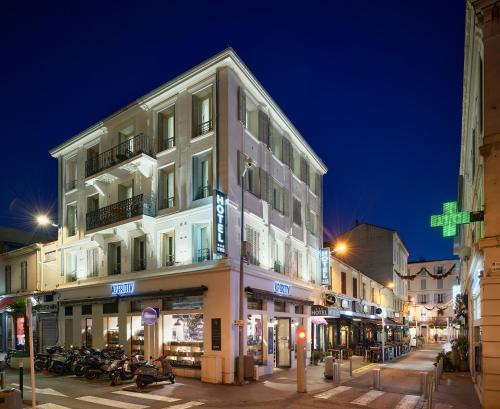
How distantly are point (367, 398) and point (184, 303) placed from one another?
27.8 ft

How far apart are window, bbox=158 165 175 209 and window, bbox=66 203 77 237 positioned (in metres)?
8.16

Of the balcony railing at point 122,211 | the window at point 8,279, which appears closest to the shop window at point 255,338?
the balcony railing at point 122,211

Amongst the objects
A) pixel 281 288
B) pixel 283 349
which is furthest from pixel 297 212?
pixel 283 349

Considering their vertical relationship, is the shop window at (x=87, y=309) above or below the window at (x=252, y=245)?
below

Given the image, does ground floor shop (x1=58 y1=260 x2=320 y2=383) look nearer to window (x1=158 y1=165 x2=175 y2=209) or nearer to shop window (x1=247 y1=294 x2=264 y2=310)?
shop window (x1=247 y1=294 x2=264 y2=310)

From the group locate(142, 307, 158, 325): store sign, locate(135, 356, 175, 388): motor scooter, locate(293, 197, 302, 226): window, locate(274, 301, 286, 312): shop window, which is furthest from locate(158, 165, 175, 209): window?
locate(293, 197, 302, 226): window

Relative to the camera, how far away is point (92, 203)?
1006 inches

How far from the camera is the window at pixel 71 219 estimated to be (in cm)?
2683

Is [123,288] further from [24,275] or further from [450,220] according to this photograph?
[450,220]

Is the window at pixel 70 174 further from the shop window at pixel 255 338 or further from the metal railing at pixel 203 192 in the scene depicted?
the shop window at pixel 255 338

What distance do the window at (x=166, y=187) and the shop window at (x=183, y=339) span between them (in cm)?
511

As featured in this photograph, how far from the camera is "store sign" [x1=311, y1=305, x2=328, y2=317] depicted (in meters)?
26.1

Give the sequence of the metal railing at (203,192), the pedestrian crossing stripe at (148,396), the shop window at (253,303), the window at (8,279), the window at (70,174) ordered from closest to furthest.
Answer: the pedestrian crossing stripe at (148,396) → the metal railing at (203,192) → the shop window at (253,303) → the window at (70,174) → the window at (8,279)

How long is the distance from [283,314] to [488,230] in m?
12.4
